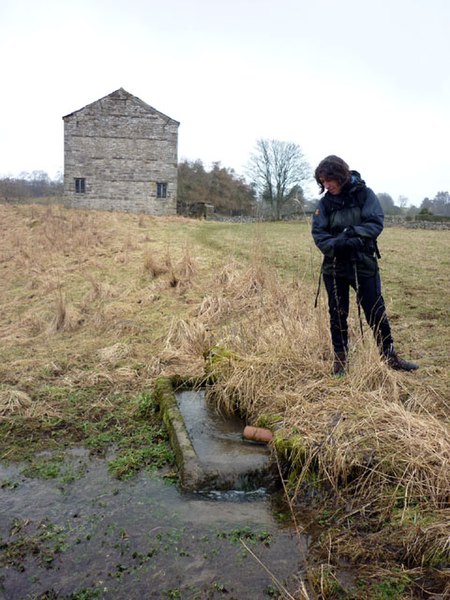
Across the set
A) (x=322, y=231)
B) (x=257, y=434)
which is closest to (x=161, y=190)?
(x=322, y=231)

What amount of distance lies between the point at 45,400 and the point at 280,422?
102 inches

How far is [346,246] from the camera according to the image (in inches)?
170

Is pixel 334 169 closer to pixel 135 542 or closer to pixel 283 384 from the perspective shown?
pixel 283 384

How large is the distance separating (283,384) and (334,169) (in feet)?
6.30

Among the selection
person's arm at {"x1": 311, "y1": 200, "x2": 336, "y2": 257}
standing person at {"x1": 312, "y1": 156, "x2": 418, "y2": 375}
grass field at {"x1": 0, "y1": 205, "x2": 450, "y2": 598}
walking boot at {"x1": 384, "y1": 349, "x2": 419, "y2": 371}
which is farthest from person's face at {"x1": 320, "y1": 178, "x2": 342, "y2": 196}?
walking boot at {"x1": 384, "y1": 349, "x2": 419, "y2": 371}

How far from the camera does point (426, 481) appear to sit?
3047 mm

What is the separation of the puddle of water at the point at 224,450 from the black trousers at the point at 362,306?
1228 millimetres

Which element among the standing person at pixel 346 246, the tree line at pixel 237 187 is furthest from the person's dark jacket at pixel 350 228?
the tree line at pixel 237 187

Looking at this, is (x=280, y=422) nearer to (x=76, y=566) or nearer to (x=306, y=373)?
(x=306, y=373)

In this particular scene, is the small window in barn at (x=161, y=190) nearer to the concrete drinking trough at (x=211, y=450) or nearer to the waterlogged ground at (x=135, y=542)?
the concrete drinking trough at (x=211, y=450)

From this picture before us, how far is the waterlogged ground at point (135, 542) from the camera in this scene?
2590 mm

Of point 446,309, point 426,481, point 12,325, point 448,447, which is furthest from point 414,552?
point 12,325

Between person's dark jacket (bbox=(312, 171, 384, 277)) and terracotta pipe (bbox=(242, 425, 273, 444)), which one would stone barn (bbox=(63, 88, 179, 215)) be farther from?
terracotta pipe (bbox=(242, 425, 273, 444))

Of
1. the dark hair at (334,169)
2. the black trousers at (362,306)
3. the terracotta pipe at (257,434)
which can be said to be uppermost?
the dark hair at (334,169)
